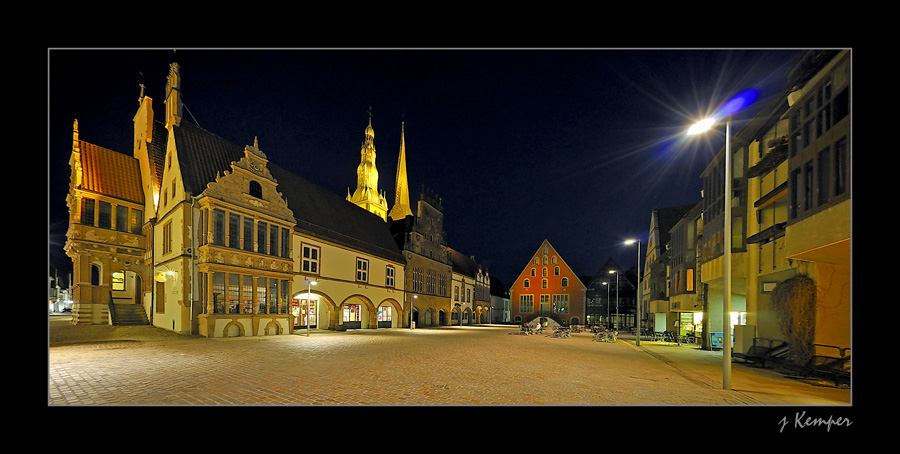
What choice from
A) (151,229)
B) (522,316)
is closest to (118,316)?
(151,229)

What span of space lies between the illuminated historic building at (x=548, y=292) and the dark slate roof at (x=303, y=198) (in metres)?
31.5

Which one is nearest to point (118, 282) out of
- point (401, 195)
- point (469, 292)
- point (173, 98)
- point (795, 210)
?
point (173, 98)

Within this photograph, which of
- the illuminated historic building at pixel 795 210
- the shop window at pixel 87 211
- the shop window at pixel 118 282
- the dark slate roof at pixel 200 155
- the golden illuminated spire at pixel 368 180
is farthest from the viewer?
the golden illuminated spire at pixel 368 180

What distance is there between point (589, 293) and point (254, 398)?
6434 cm

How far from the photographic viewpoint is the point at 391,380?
1041 cm

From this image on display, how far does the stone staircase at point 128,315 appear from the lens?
2520 cm

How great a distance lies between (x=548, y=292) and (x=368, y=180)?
35218 mm

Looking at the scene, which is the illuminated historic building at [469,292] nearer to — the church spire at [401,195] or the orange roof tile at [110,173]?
the church spire at [401,195]

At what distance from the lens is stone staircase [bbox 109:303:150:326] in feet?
82.7

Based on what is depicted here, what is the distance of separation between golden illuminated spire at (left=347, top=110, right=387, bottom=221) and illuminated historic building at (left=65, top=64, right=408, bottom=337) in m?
35.2

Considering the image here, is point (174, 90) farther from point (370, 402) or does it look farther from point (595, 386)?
point (595, 386)

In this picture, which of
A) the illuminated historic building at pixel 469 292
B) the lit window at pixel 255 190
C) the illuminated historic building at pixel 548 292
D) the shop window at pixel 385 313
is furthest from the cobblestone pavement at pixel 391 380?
the illuminated historic building at pixel 548 292

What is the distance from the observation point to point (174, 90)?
96.5 feet

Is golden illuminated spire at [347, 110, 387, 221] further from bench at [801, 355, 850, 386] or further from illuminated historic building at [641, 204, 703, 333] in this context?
bench at [801, 355, 850, 386]
